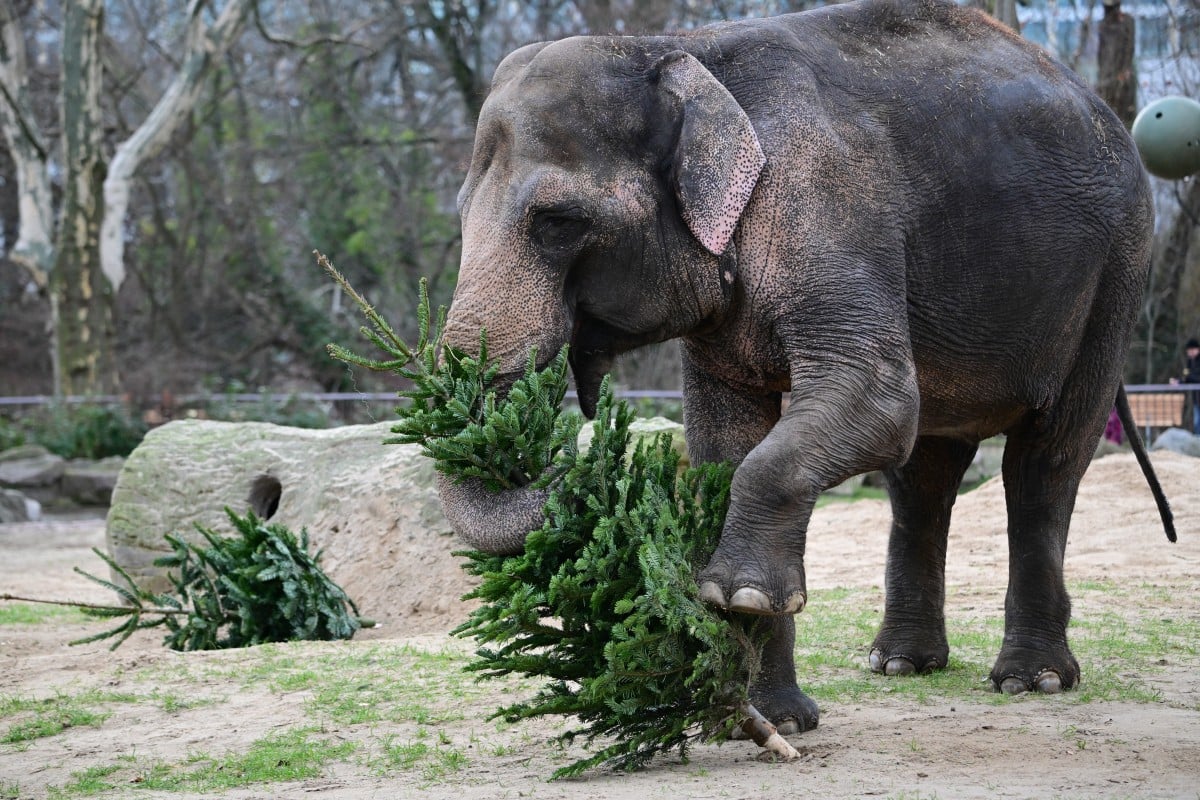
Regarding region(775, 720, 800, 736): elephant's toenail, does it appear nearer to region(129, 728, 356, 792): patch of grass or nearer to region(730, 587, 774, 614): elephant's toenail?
region(730, 587, 774, 614): elephant's toenail

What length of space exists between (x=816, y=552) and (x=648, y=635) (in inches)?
254

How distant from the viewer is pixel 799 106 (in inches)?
178

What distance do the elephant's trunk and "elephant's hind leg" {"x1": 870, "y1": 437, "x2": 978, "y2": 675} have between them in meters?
2.30

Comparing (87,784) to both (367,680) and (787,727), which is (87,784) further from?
(787,727)

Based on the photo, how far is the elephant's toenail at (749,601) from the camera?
152 inches

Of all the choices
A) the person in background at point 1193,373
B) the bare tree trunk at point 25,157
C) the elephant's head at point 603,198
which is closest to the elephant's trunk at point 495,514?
the elephant's head at point 603,198

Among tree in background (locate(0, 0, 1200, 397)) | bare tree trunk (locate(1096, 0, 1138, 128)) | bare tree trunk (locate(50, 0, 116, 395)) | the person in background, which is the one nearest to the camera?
bare tree trunk (locate(1096, 0, 1138, 128))

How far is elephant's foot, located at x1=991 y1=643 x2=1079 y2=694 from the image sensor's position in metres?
5.39

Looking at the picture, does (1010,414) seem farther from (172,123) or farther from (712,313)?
(172,123)

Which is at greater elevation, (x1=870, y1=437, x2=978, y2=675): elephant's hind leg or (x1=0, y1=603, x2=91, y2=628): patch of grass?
(x1=870, y1=437, x2=978, y2=675): elephant's hind leg

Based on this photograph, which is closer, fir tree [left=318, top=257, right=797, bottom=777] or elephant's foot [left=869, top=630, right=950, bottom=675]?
fir tree [left=318, top=257, right=797, bottom=777]

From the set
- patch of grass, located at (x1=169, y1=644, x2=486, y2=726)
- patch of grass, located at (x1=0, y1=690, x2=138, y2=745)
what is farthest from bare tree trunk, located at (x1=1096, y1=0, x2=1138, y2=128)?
patch of grass, located at (x1=0, y1=690, x2=138, y2=745)

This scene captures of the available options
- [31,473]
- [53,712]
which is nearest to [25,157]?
[31,473]

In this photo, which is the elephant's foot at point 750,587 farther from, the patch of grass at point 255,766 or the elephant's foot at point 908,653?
the elephant's foot at point 908,653
